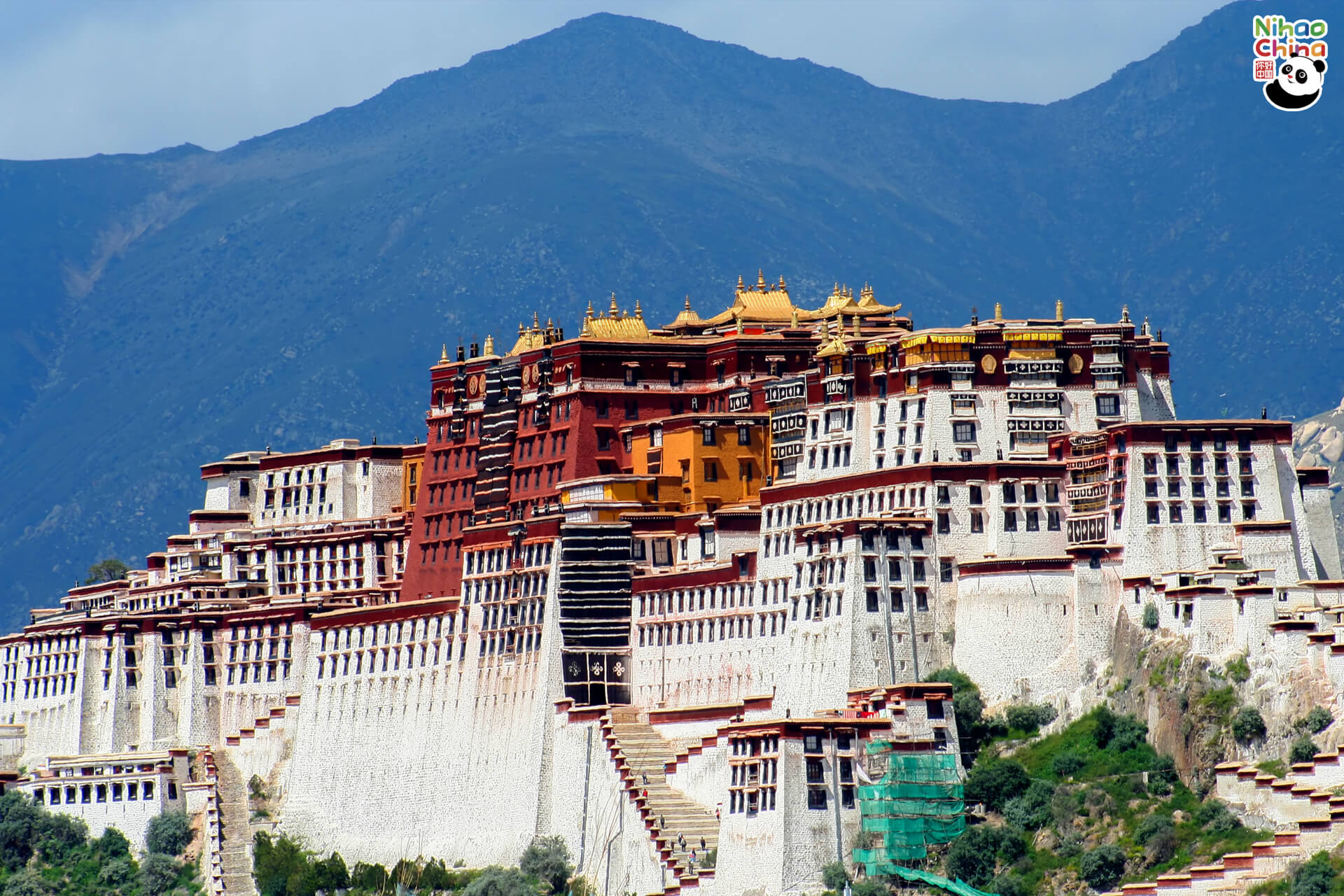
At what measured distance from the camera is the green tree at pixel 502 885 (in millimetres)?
129000

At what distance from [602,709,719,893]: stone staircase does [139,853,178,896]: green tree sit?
26076mm

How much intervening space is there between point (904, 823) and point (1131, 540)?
1588 cm

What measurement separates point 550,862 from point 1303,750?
117 ft

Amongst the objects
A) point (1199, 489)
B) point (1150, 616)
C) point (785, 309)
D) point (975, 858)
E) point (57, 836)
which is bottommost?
point (975, 858)

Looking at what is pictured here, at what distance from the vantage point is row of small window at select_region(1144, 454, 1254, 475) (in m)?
124

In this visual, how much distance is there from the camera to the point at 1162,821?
11188cm

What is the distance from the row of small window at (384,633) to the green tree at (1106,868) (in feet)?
144

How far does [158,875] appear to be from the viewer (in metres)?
146

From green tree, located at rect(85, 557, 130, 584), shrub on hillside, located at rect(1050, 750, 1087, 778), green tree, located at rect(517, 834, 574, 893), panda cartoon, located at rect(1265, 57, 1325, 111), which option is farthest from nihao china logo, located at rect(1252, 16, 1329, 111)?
green tree, located at rect(85, 557, 130, 584)

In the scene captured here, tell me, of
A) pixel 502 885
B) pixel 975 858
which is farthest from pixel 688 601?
pixel 975 858

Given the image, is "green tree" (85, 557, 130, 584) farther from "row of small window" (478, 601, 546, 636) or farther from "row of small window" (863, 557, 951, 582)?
"row of small window" (863, 557, 951, 582)

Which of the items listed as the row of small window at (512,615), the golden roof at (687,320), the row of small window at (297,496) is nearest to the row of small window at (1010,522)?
the row of small window at (512,615)

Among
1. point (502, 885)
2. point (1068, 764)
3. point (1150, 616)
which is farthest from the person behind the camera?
point (502, 885)

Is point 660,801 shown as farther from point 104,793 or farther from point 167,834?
point 104,793
